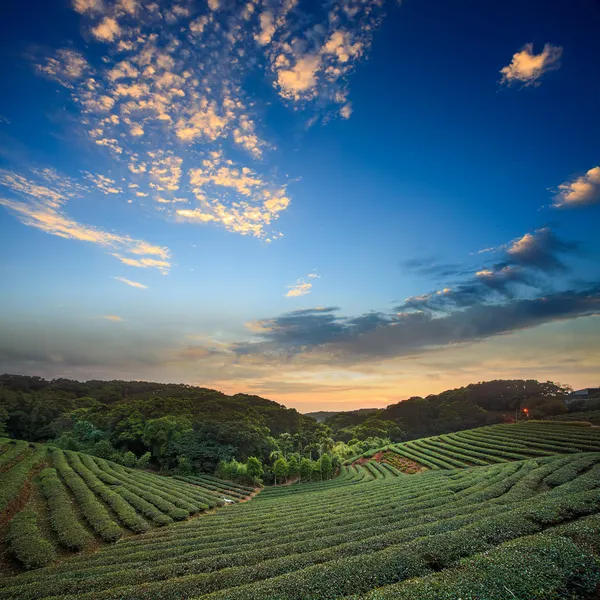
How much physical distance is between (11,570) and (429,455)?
56906 millimetres

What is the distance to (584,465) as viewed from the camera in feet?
89.4

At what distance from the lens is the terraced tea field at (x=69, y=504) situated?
57.8 ft

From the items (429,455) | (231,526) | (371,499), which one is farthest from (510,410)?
(231,526)

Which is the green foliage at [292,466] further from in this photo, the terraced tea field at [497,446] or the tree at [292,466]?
the terraced tea field at [497,446]

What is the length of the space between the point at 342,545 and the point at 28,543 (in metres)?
17.4

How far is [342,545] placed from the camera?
13422 millimetres

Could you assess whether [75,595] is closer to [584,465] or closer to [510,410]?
[584,465]

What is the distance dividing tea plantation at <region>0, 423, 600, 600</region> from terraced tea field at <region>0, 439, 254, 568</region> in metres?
A: 0.16

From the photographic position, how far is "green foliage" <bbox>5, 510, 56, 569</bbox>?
15.6m

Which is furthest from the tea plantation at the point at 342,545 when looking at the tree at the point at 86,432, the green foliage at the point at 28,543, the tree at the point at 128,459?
the tree at the point at 86,432

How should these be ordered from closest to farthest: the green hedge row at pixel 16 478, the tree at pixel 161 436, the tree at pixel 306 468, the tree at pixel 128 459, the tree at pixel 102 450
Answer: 1. the green hedge row at pixel 16 478
2. the tree at pixel 128 459
3. the tree at pixel 102 450
4. the tree at pixel 161 436
5. the tree at pixel 306 468

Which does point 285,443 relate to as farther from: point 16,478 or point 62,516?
point 62,516

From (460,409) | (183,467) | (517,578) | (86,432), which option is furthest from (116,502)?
(460,409)

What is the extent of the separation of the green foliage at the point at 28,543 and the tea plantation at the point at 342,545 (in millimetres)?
151
